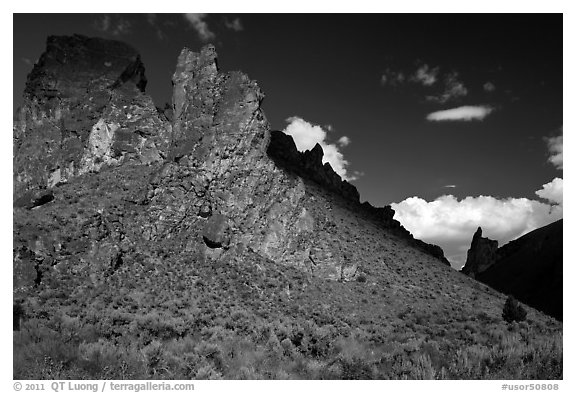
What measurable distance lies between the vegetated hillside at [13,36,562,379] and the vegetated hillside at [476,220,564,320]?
81.9 ft

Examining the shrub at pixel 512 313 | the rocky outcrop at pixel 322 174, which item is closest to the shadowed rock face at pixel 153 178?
the rocky outcrop at pixel 322 174

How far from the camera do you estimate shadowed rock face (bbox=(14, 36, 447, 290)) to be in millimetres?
37844

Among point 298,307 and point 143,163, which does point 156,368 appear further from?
point 143,163

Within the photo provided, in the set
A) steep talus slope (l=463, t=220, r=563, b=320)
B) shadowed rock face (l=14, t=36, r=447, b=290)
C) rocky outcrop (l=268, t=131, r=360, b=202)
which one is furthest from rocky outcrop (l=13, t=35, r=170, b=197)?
steep talus slope (l=463, t=220, r=563, b=320)

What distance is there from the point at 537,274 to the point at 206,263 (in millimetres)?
85533

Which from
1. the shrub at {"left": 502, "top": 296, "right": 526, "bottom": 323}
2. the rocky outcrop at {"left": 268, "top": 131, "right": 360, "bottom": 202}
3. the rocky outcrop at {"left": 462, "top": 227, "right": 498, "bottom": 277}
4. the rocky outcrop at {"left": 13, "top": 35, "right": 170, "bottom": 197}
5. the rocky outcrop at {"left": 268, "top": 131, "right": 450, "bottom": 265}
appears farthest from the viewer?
the rocky outcrop at {"left": 462, "top": 227, "right": 498, "bottom": 277}

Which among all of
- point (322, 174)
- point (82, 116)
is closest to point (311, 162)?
point (322, 174)

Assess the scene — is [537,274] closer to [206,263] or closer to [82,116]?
[206,263]

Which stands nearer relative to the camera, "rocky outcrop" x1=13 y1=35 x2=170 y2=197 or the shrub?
the shrub

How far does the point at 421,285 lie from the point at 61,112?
2705 inches

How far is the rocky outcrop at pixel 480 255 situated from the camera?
5463 inches

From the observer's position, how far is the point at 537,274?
85438 millimetres

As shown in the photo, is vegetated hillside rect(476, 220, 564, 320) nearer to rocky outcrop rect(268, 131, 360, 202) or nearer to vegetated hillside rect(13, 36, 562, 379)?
vegetated hillside rect(13, 36, 562, 379)
